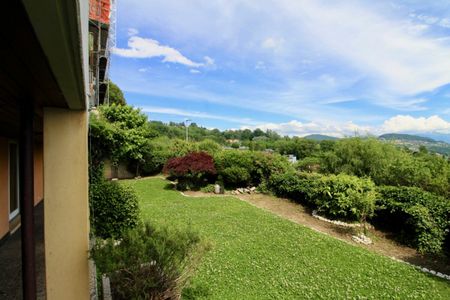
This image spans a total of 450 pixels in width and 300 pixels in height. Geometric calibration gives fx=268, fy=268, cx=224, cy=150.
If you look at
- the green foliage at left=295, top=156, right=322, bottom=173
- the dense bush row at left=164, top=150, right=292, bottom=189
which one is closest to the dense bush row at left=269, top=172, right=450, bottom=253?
the dense bush row at left=164, top=150, right=292, bottom=189

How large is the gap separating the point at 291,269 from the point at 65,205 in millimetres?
4002

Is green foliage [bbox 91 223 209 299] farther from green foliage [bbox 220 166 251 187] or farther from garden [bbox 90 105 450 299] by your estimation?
green foliage [bbox 220 166 251 187]

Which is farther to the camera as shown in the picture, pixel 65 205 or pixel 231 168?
pixel 231 168

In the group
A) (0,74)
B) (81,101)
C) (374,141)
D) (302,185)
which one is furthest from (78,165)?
(374,141)

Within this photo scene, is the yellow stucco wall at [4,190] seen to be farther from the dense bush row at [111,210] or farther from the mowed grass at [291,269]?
the mowed grass at [291,269]

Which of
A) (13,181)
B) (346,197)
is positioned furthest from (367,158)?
(13,181)

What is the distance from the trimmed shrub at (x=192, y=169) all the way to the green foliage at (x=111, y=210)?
7187 mm

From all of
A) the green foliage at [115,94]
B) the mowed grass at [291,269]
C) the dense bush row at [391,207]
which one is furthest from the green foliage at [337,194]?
the green foliage at [115,94]

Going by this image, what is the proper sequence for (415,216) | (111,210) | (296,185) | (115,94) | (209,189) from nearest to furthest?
(111,210)
(415,216)
(296,185)
(209,189)
(115,94)

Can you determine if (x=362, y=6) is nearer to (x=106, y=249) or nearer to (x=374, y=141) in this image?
(x=106, y=249)

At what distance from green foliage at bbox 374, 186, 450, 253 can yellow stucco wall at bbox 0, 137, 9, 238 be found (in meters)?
9.51

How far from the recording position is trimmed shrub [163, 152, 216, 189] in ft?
43.1

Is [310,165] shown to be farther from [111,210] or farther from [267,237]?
[111,210]

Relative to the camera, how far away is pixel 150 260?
10.1ft
